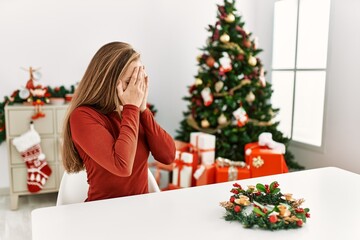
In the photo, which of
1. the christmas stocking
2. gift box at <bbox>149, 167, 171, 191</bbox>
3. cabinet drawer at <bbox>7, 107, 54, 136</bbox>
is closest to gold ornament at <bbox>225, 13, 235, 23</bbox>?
gift box at <bbox>149, 167, 171, 191</bbox>

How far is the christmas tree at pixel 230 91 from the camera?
3.38 meters

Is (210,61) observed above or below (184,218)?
above

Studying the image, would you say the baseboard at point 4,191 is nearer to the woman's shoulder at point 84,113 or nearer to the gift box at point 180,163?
the gift box at point 180,163

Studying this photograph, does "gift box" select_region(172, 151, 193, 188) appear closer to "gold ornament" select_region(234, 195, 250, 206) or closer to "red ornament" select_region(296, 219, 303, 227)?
"gold ornament" select_region(234, 195, 250, 206)

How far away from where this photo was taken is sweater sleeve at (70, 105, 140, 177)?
4.48ft

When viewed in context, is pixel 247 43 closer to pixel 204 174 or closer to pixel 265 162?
pixel 265 162

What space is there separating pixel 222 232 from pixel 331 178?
0.77 meters

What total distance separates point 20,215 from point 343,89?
2961mm

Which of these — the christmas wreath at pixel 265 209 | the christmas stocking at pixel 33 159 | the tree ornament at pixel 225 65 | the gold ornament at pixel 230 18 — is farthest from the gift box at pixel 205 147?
the christmas wreath at pixel 265 209

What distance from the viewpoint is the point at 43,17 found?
11.6ft

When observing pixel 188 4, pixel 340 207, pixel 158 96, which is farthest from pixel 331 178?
pixel 188 4

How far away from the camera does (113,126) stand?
1.57 meters

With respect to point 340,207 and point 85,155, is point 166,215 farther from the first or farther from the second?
point 340,207

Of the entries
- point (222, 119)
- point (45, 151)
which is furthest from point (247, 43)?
point (45, 151)
